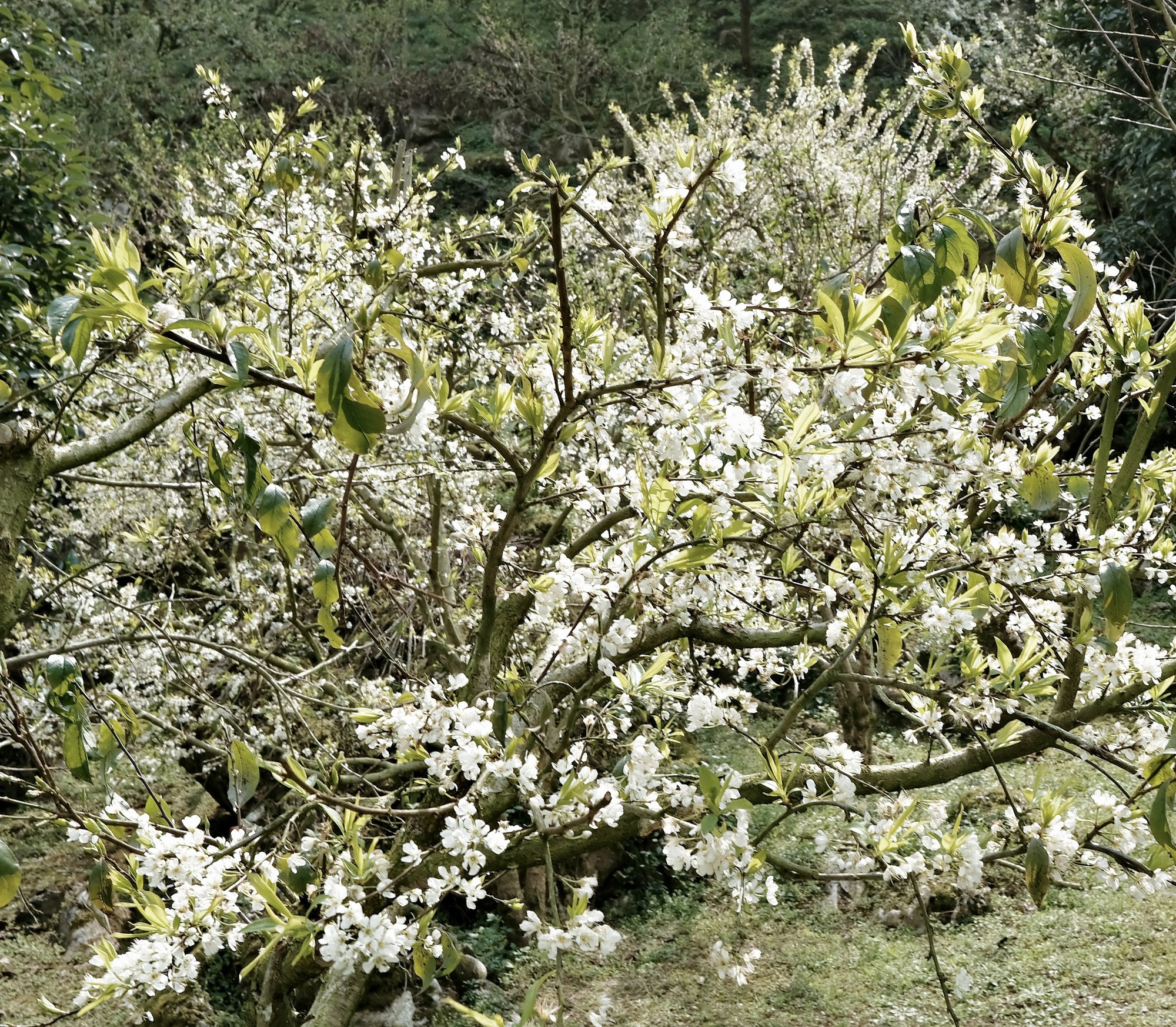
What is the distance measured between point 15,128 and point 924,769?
136 inches

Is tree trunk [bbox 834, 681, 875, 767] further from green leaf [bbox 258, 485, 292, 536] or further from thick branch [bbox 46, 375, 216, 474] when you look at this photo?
green leaf [bbox 258, 485, 292, 536]

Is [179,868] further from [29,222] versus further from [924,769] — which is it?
[29,222]

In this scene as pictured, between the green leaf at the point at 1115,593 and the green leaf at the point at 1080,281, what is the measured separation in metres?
0.45

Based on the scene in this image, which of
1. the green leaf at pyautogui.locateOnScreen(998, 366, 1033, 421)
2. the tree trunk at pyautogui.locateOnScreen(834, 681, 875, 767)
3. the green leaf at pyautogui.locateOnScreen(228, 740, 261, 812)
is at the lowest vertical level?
the tree trunk at pyautogui.locateOnScreen(834, 681, 875, 767)

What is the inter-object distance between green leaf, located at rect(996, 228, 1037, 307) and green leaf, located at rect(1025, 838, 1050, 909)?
0.74 m

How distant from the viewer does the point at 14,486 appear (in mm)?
1250

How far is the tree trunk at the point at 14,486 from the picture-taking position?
1.25 m

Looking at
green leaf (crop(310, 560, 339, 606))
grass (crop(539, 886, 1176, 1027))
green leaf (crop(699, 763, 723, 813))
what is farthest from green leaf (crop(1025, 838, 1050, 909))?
grass (crop(539, 886, 1176, 1027))

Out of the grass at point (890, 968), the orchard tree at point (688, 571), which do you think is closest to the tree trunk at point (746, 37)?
the grass at point (890, 968)

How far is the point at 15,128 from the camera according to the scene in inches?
128

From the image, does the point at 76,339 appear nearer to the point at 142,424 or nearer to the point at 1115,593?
the point at 142,424

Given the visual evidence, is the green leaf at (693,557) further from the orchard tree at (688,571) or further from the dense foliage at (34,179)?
the dense foliage at (34,179)

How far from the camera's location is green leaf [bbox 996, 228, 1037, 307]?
0.99m

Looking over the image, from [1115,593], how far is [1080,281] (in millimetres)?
481
